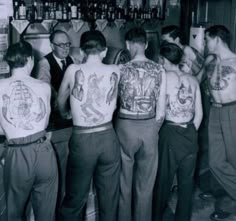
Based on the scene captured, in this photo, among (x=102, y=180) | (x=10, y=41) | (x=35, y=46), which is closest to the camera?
(x=102, y=180)

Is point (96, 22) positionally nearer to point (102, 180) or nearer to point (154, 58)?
point (154, 58)

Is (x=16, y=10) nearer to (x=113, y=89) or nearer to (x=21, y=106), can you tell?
(x=113, y=89)

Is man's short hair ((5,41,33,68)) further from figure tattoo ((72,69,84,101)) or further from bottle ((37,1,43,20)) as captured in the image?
bottle ((37,1,43,20))

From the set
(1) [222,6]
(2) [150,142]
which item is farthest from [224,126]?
(1) [222,6]

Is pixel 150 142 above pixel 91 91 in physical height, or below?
below

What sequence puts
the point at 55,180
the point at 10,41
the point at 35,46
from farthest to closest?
1. the point at 35,46
2. the point at 10,41
3. the point at 55,180

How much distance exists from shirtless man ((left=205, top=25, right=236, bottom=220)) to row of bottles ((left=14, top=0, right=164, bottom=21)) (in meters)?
1.59

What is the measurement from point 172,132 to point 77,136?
841mm

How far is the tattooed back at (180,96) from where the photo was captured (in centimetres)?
348

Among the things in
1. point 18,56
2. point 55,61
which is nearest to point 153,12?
point 55,61

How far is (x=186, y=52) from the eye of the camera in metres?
4.97

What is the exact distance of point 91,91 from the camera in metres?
3.12

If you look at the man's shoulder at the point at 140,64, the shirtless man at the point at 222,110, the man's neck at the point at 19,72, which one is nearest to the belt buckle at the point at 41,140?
the man's neck at the point at 19,72

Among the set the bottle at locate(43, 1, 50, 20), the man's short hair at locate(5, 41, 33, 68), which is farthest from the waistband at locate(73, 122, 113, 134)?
the bottle at locate(43, 1, 50, 20)
